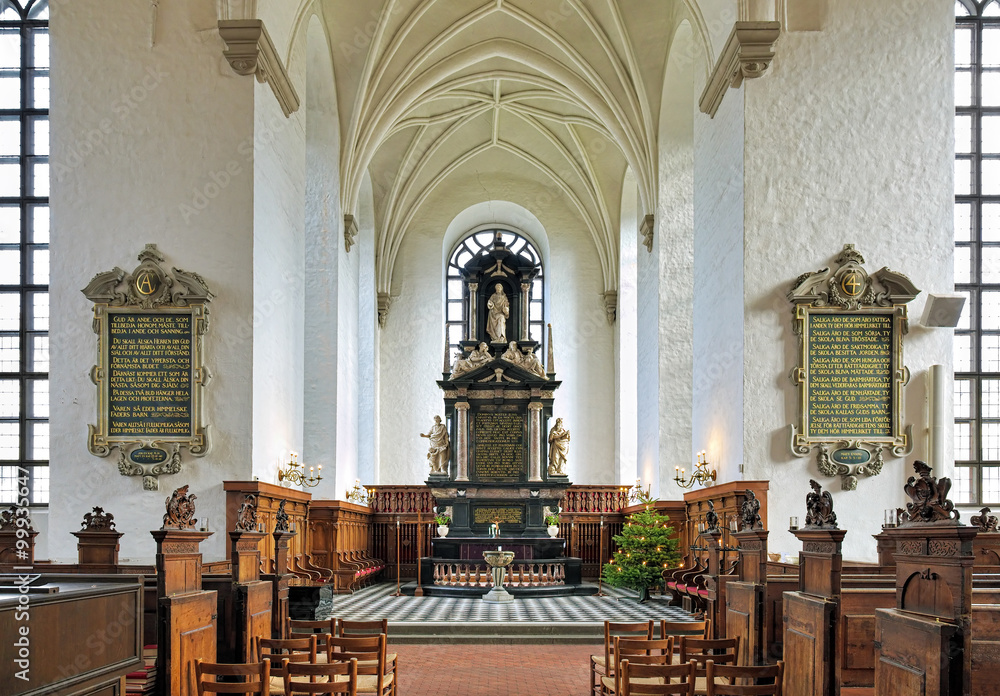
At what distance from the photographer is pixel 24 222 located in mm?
18219

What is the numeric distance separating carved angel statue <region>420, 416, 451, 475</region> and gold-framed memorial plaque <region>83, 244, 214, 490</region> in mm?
9082

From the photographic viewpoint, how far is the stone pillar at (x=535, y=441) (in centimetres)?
2117

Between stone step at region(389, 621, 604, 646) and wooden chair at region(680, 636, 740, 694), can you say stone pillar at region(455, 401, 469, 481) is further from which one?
wooden chair at region(680, 636, 740, 694)

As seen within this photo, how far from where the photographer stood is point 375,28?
723 inches

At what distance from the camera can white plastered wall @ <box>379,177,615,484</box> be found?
2806 cm

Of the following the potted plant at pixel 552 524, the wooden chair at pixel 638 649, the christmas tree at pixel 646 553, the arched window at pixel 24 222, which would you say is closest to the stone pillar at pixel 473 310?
the potted plant at pixel 552 524

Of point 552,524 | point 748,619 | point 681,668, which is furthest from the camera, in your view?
point 552,524

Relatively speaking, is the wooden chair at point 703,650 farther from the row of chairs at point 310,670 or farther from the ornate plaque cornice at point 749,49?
the ornate plaque cornice at point 749,49

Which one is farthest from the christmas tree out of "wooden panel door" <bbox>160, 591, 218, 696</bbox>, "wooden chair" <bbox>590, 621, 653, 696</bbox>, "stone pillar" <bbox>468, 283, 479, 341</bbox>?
"wooden panel door" <bbox>160, 591, 218, 696</bbox>

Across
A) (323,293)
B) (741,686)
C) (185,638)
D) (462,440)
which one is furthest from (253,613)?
(462,440)

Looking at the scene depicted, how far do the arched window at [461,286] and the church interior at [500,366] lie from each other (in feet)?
19.8

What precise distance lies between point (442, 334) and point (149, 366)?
54.5 feet

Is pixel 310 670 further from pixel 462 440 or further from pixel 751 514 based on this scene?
pixel 462 440

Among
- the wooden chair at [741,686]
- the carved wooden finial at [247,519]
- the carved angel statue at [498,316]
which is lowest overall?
the wooden chair at [741,686]
